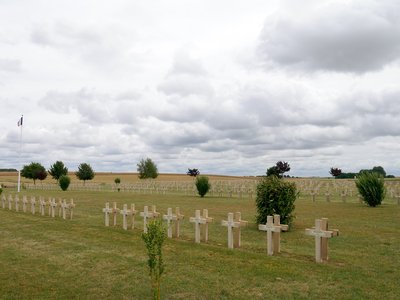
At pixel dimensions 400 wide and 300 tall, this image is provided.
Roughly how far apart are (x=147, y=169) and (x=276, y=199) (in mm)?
74545

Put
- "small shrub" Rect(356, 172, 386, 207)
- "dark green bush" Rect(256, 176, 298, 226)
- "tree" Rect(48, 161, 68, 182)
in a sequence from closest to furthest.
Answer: "dark green bush" Rect(256, 176, 298, 226) → "small shrub" Rect(356, 172, 386, 207) → "tree" Rect(48, 161, 68, 182)

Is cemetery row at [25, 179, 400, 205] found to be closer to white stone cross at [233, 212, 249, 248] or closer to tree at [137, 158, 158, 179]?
white stone cross at [233, 212, 249, 248]

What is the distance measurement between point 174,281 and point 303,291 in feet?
6.99

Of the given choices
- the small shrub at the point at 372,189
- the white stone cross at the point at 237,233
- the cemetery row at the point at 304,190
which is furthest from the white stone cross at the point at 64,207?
the small shrub at the point at 372,189

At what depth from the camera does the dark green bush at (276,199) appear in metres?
13.0

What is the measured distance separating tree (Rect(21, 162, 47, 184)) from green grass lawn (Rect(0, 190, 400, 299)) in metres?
64.4

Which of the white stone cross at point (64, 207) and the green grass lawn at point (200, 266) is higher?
the white stone cross at point (64, 207)

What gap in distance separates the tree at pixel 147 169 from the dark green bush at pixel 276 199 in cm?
7375

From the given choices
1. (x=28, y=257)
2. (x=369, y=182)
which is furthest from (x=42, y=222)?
(x=369, y=182)

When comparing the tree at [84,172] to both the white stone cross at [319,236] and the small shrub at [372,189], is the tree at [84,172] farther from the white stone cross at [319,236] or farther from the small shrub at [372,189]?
the white stone cross at [319,236]

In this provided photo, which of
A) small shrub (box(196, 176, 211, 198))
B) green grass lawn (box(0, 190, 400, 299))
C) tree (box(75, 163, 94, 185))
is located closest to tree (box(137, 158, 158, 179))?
tree (box(75, 163, 94, 185))

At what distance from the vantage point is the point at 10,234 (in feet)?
42.3

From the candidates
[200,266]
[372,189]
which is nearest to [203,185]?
[372,189]

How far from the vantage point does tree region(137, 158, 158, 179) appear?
282ft
